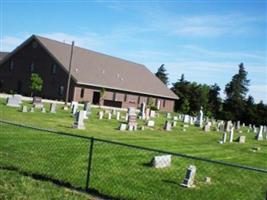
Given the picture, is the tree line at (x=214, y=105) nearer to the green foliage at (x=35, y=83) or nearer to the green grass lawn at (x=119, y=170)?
the green foliage at (x=35, y=83)

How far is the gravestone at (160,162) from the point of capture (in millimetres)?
14477

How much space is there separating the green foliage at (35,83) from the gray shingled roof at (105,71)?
3.36 metres

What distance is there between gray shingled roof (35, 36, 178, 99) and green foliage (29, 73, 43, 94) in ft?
11.0

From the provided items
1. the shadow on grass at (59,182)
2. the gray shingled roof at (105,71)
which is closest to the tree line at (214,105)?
the gray shingled roof at (105,71)

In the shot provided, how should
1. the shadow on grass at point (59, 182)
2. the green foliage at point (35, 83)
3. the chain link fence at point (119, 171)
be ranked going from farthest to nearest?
the green foliage at point (35, 83)
the chain link fence at point (119, 171)
the shadow on grass at point (59, 182)

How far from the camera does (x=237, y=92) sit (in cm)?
10162

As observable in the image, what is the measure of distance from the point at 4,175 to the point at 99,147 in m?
6.67

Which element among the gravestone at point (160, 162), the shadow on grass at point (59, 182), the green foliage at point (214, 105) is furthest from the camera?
the green foliage at point (214, 105)

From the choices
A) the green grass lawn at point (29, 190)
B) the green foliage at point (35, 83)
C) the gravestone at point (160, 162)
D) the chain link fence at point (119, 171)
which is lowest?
the green grass lawn at point (29, 190)

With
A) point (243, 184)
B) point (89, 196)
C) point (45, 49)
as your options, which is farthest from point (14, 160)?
point (45, 49)

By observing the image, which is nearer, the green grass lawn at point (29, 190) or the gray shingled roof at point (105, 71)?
the green grass lawn at point (29, 190)

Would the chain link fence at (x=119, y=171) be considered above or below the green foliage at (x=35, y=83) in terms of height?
below

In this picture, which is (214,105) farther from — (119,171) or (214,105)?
(119,171)

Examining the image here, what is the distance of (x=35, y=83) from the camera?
5634cm
